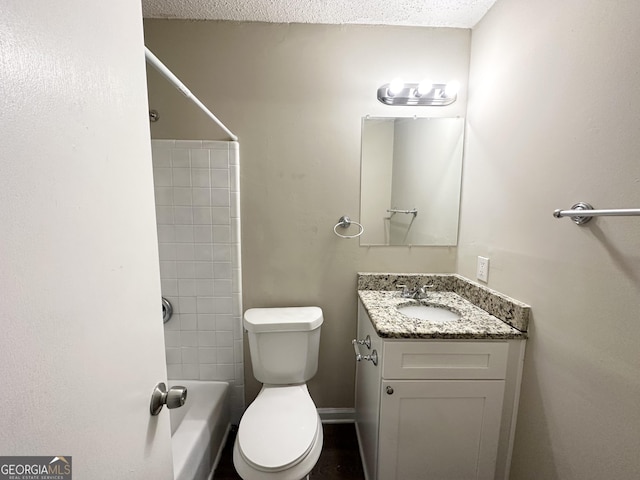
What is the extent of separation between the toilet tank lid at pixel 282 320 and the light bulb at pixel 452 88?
4.52ft

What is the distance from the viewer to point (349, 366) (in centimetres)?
161

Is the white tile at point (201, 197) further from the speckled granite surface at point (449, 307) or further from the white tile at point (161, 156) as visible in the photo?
the speckled granite surface at point (449, 307)

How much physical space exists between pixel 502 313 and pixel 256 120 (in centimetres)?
154

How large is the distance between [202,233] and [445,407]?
4.64 ft

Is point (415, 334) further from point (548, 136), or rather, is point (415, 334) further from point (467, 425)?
point (548, 136)

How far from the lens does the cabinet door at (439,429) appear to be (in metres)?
1.01

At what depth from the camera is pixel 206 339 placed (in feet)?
4.97

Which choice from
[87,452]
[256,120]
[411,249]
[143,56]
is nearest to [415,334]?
[411,249]

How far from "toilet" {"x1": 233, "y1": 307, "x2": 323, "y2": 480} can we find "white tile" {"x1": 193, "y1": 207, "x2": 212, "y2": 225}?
56 centimetres

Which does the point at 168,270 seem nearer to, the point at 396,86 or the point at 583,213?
the point at 396,86

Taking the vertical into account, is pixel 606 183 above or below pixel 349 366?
above

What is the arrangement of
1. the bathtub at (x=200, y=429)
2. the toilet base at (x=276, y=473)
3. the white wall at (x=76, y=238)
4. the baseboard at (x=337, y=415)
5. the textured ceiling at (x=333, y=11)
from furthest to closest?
the baseboard at (x=337, y=415)
the textured ceiling at (x=333, y=11)
the bathtub at (x=200, y=429)
the toilet base at (x=276, y=473)
the white wall at (x=76, y=238)

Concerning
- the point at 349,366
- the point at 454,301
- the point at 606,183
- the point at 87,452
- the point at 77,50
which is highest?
the point at 77,50

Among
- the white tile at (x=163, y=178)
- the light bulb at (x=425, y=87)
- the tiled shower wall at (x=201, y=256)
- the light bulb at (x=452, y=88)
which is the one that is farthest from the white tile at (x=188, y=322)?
the light bulb at (x=452, y=88)
